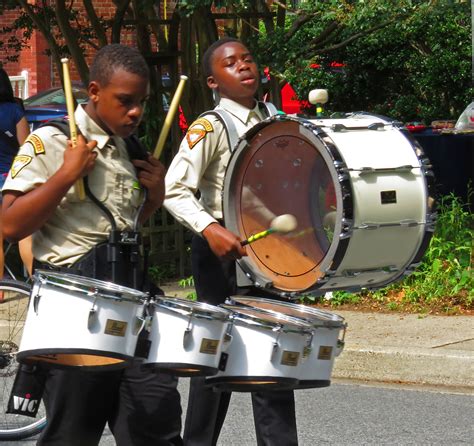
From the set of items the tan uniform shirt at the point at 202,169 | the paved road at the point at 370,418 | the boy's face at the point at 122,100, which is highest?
the boy's face at the point at 122,100

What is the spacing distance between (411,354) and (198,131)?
322 cm

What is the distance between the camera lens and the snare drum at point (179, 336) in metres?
3.66

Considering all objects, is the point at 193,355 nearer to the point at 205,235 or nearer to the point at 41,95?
the point at 205,235

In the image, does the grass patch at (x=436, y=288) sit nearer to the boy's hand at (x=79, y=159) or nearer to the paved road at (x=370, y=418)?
the paved road at (x=370, y=418)

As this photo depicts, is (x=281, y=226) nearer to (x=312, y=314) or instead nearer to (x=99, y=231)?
(x=312, y=314)

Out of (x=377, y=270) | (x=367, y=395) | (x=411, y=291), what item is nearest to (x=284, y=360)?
(x=377, y=270)

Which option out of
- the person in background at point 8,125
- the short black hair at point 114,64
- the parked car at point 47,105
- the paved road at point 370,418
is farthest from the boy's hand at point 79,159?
the parked car at point 47,105

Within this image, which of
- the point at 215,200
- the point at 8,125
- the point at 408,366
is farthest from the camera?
the point at 8,125

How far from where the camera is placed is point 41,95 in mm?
18000

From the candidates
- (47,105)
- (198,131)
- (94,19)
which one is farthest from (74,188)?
(47,105)

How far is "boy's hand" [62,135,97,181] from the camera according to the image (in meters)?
3.78

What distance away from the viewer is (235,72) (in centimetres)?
476

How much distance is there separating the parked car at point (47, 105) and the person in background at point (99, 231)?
9856mm

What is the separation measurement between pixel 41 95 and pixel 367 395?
38.7 ft
